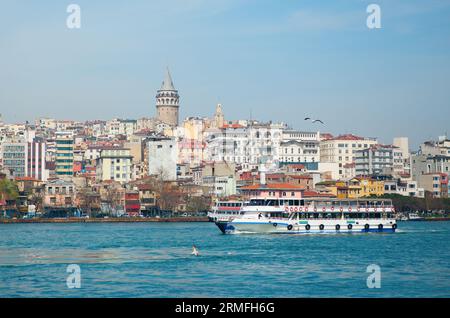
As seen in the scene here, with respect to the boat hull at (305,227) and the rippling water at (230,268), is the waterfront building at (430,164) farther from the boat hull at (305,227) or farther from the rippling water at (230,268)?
the rippling water at (230,268)

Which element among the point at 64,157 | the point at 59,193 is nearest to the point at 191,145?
the point at 64,157

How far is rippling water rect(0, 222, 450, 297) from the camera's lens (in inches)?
723

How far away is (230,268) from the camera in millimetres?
23125

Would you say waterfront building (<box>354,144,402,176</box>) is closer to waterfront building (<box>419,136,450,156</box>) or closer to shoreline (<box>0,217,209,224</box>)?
waterfront building (<box>419,136,450,156</box>)

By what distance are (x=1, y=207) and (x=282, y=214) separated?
36077 millimetres

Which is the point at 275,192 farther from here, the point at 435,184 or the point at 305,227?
the point at 435,184

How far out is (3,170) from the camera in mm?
81875

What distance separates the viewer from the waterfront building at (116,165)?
86688mm

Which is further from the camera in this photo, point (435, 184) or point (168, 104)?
point (168, 104)

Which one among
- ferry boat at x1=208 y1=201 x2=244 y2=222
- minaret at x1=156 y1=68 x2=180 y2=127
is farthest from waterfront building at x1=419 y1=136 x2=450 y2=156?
minaret at x1=156 y1=68 x2=180 y2=127

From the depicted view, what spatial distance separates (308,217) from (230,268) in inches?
677

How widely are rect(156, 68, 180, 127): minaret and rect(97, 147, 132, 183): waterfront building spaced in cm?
5480

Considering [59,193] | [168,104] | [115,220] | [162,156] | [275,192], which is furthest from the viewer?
[168,104]
